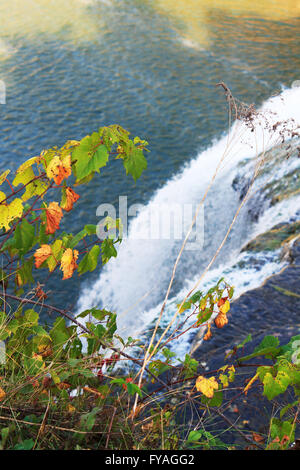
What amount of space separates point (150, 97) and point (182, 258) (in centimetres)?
524

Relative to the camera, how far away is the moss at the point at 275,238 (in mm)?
6234

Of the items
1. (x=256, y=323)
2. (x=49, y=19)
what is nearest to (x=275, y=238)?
(x=256, y=323)

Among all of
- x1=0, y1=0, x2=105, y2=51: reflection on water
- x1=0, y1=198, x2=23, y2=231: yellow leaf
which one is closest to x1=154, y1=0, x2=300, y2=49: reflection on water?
→ x1=0, y1=0, x2=105, y2=51: reflection on water

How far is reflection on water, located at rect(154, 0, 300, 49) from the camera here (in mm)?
14266

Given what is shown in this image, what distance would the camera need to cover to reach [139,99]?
36.7ft

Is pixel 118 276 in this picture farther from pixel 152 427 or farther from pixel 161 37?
pixel 161 37

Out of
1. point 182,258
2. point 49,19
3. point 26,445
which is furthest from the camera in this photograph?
point 49,19

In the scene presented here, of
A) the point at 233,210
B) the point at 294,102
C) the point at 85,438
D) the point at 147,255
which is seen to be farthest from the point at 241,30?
the point at 85,438

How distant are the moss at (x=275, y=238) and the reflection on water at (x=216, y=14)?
28.6 feet

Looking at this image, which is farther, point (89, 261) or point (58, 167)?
point (89, 261)

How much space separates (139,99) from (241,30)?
Result: 5866 millimetres

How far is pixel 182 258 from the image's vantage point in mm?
7645

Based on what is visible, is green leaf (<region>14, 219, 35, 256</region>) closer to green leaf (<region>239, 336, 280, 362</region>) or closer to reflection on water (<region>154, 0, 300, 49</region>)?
green leaf (<region>239, 336, 280, 362</region>)

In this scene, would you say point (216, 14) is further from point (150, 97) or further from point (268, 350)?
point (268, 350)
